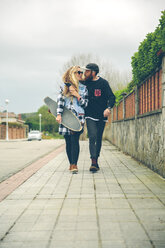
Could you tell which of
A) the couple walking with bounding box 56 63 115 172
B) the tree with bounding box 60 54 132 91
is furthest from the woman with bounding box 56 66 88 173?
the tree with bounding box 60 54 132 91

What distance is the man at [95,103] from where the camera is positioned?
6238 millimetres

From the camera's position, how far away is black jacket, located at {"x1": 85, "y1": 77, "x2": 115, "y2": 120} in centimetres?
630

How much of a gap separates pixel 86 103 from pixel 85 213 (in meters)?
3.06

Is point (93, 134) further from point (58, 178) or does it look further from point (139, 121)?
point (139, 121)

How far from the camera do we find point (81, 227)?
2.96 metres

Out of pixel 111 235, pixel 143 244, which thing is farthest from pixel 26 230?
pixel 143 244

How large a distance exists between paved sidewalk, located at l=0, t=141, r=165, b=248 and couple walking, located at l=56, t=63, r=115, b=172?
0.78m

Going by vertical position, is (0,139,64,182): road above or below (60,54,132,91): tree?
below

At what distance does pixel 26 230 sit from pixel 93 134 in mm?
3488

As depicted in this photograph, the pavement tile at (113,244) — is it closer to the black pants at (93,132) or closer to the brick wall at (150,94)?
the black pants at (93,132)

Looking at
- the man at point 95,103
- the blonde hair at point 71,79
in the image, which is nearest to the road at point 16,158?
the man at point 95,103

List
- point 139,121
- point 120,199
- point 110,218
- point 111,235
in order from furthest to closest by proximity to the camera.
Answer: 1. point 139,121
2. point 120,199
3. point 110,218
4. point 111,235

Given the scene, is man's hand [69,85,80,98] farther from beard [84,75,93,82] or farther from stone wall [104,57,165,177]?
stone wall [104,57,165,177]

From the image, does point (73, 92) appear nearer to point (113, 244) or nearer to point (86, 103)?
point (86, 103)
